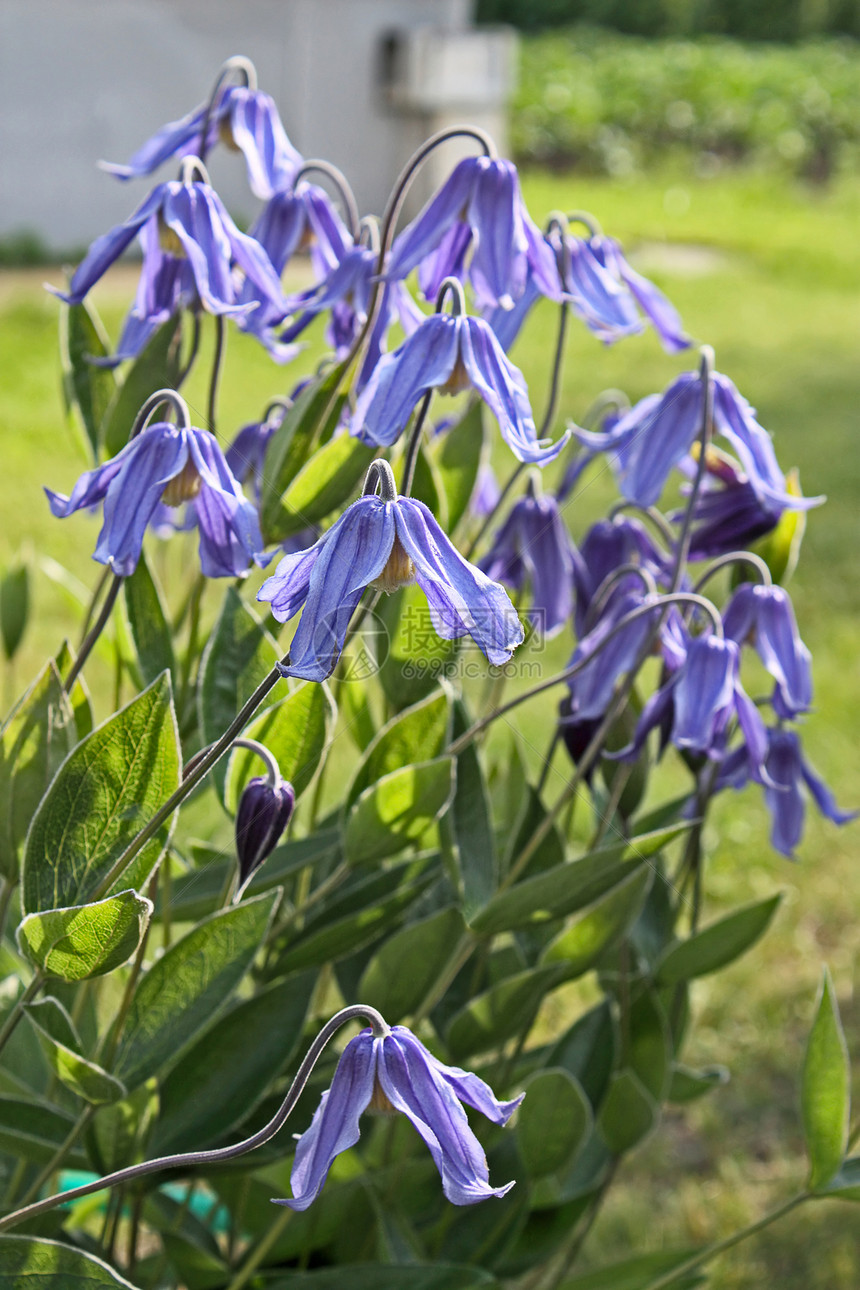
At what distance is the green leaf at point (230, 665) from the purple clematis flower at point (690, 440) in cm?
25

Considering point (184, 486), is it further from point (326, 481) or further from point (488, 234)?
point (488, 234)

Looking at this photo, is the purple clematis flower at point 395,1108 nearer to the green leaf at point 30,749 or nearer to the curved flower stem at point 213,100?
the green leaf at point 30,749

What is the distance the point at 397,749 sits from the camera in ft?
2.77

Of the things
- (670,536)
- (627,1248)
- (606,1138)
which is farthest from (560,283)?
(627,1248)

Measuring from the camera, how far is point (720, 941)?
0.98m

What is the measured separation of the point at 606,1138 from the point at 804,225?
246 inches

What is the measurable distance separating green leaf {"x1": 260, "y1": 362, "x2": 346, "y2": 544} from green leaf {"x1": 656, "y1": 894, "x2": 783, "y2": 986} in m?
0.41

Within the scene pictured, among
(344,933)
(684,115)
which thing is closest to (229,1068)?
(344,933)

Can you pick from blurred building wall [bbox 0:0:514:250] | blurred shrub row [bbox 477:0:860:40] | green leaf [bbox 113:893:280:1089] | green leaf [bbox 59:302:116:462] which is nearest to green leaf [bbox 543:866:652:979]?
green leaf [bbox 113:893:280:1089]

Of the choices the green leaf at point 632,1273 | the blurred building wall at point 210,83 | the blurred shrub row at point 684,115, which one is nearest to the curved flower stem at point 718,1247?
the green leaf at point 632,1273

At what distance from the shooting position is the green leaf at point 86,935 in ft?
1.91

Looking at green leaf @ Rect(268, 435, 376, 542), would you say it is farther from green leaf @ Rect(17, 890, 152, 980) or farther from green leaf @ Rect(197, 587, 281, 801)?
green leaf @ Rect(17, 890, 152, 980)

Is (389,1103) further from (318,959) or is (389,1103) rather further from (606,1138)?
(606,1138)

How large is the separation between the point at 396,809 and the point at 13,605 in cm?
44
